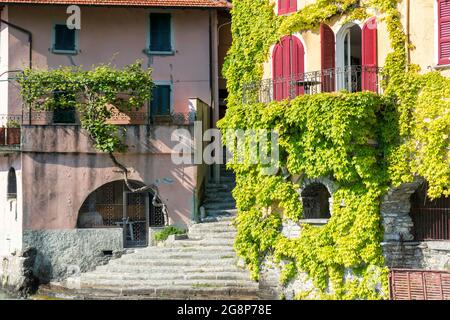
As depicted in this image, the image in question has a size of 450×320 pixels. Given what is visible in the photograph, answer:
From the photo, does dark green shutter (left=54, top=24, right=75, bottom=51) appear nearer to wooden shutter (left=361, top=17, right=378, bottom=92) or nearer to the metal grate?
wooden shutter (left=361, top=17, right=378, bottom=92)

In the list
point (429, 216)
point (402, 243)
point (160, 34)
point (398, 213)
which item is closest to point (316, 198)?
point (398, 213)

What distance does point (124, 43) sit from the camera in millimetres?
27969

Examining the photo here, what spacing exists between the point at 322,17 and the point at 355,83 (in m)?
2.18

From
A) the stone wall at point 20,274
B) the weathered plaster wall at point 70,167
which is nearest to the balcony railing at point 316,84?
Answer: the weathered plaster wall at point 70,167

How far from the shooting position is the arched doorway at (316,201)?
71.8ft

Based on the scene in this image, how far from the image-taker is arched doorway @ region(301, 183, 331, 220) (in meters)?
21.9

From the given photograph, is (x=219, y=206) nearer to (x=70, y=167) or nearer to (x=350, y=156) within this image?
(x=70, y=167)

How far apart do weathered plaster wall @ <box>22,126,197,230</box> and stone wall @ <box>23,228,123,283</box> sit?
315 millimetres

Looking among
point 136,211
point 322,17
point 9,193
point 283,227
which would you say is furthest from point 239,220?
point 9,193

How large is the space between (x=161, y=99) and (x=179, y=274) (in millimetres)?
7916

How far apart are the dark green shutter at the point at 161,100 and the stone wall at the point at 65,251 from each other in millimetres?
5265

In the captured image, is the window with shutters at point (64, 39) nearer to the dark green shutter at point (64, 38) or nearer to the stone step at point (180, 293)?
the dark green shutter at point (64, 38)

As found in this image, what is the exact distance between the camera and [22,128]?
24.8 m

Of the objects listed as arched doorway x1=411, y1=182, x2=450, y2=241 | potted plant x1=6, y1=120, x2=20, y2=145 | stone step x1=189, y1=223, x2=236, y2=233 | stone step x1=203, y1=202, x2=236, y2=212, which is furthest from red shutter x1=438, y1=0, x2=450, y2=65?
potted plant x1=6, y1=120, x2=20, y2=145
